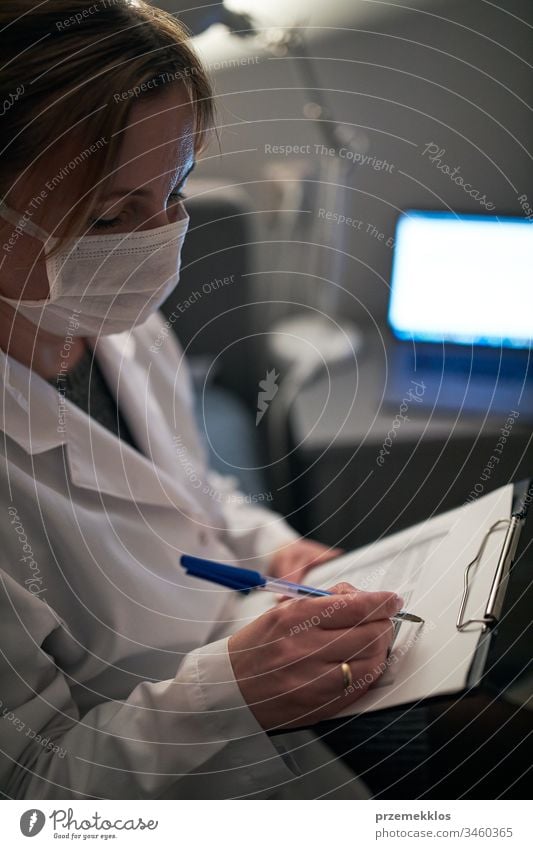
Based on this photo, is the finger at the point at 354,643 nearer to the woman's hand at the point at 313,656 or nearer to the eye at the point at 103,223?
the woman's hand at the point at 313,656

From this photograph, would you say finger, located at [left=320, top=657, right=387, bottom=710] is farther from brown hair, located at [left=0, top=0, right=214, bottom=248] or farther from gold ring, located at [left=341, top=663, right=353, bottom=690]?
brown hair, located at [left=0, top=0, right=214, bottom=248]

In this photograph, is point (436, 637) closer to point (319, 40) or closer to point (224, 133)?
point (224, 133)

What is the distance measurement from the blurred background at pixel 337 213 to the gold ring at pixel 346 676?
0.33 meters

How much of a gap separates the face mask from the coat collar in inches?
1.8

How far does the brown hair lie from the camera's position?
40 cm

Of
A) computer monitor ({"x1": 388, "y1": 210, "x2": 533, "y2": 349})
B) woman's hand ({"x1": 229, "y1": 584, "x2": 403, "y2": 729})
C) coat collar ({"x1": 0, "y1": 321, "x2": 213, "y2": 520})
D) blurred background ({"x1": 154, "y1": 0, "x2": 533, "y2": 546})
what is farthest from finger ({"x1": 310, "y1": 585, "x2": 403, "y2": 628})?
computer monitor ({"x1": 388, "y1": 210, "x2": 533, "y2": 349})

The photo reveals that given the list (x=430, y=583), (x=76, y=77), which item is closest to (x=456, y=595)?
(x=430, y=583)

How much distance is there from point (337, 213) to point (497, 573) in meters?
0.76

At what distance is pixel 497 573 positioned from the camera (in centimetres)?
42

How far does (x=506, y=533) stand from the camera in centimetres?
44

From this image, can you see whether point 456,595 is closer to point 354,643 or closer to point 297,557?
point 354,643

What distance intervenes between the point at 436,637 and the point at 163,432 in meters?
0.32

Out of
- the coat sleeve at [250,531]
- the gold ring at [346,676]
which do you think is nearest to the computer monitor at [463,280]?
the coat sleeve at [250,531]

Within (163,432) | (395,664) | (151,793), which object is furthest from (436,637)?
(163,432)
